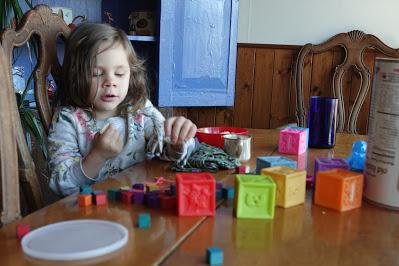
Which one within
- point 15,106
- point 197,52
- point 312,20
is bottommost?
point 15,106

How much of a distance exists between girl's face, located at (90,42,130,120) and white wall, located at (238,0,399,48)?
61.5 inches

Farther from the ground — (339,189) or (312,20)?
(312,20)

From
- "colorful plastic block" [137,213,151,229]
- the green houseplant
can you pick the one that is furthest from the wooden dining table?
the green houseplant

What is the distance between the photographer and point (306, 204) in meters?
0.71

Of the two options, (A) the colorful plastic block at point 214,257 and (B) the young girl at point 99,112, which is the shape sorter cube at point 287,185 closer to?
(A) the colorful plastic block at point 214,257

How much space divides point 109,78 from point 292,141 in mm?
479

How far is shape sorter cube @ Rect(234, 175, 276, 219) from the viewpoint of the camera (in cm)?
62

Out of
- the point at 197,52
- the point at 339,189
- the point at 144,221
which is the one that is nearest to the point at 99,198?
the point at 144,221

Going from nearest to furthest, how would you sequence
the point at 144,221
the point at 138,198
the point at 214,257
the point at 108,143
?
the point at 214,257 < the point at 144,221 < the point at 138,198 < the point at 108,143

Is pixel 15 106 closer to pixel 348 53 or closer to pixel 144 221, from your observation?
pixel 144 221

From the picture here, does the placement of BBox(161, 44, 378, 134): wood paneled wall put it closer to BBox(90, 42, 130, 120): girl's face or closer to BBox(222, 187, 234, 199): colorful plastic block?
BBox(90, 42, 130, 120): girl's face

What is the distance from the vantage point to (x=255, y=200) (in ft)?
2.06

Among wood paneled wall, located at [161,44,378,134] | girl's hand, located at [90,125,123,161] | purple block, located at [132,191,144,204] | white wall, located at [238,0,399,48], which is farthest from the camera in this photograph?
wood paneled wall, located at [161,44,378,134]

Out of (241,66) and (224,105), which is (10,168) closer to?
(224,105)
